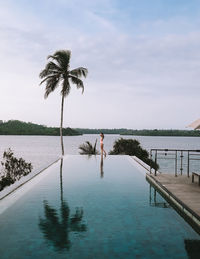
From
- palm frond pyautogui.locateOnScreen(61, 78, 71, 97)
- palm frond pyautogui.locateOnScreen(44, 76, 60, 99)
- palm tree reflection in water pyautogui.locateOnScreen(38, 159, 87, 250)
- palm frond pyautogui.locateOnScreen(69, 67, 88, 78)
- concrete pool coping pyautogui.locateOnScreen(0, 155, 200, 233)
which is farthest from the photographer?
palm frond pyautogui.locateOnScreen(69, 67, 88, 78)

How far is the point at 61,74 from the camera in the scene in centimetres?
2805

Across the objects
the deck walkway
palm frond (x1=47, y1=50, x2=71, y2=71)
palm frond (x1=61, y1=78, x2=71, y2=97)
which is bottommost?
the deck walkway

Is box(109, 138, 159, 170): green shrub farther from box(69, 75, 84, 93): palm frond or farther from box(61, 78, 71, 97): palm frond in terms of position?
box(61, 78, 71, 97): palm frond

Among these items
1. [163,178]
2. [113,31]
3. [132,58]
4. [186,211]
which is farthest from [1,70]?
[186,211]

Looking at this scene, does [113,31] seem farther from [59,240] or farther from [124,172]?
[59,240]

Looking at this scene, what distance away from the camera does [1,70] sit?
115ft

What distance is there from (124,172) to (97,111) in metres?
48.7

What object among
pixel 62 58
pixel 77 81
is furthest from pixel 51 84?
pixel 62 58

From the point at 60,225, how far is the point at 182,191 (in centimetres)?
391

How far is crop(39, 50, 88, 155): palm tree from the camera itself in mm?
27719

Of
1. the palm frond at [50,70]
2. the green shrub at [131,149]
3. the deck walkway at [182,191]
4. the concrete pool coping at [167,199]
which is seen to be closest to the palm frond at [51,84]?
→ the palm frond at [50,70]

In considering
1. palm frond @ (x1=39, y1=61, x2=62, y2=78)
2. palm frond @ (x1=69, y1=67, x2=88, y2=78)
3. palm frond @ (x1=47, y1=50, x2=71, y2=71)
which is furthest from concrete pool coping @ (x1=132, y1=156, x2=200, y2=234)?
palm frond @ (x1=47, y1=50, x2=71, y2=71)

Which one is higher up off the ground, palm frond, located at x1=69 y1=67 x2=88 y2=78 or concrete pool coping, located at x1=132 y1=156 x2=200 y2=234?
palm frond, located at x1=69 y1=67 x2=88 y2=78

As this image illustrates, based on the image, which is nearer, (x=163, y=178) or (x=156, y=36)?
(x=163, y=178)
